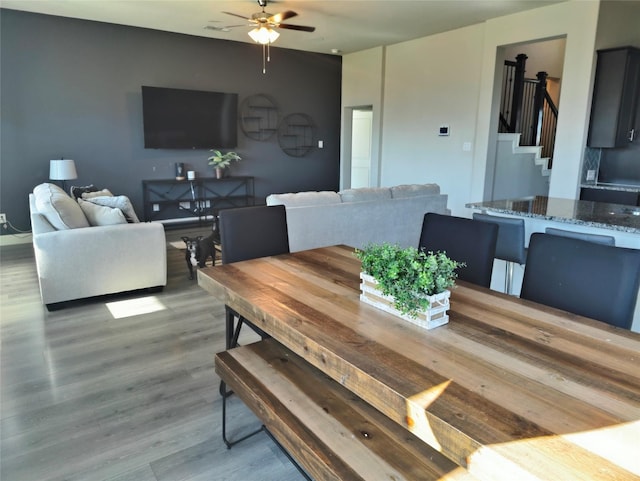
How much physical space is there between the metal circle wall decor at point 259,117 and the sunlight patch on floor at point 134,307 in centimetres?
438

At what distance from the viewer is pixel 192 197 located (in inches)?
276

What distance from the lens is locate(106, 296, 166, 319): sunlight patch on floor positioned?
11.6 feet

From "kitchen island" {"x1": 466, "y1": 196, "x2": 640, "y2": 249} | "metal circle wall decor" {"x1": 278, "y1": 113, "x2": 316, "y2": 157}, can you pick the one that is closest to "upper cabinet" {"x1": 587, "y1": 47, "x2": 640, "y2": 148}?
"kitchen island" {"x1": 466, "y1": 196, "x2": 640, "y2": 249}

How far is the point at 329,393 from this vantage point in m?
1.61

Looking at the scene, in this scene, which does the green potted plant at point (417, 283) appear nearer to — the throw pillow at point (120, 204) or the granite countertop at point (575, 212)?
the granite countertop at point (575, 212)

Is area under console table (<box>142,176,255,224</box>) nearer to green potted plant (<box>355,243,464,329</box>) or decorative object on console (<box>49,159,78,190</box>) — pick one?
decorative object on console (<box>49,159,78,190</box>)

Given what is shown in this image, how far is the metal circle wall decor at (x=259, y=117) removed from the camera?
7.43 m

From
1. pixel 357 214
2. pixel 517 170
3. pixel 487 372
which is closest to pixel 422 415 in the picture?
pixel 487 372

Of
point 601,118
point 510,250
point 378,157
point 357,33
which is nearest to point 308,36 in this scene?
point 357,33

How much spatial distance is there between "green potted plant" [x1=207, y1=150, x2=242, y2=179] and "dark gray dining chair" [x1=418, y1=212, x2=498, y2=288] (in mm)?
5210

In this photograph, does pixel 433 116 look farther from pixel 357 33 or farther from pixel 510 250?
pixel 510 250

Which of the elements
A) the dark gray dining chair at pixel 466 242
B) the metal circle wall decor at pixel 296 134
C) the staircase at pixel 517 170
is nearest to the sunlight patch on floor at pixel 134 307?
the dark gray dining chair at pixel 466 242

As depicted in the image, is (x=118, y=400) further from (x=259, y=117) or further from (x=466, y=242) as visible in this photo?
(x=259, y=117)

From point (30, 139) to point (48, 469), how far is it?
17.3ft
